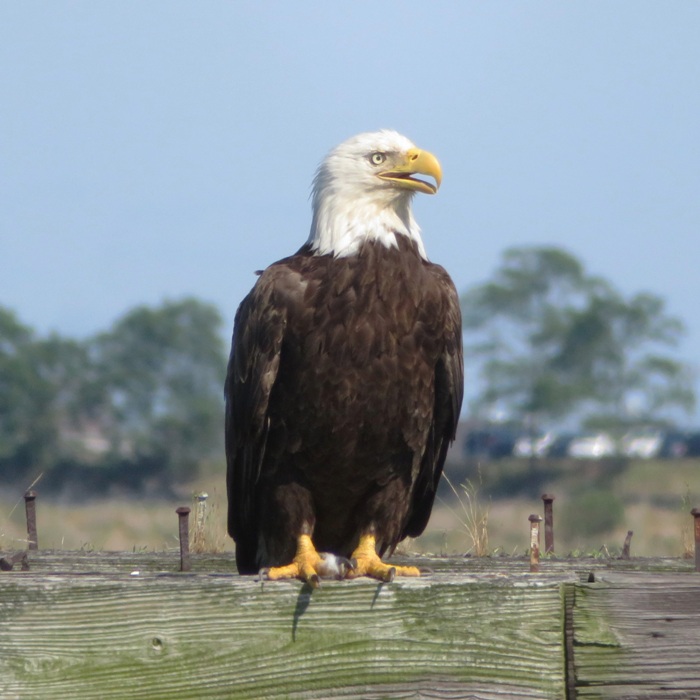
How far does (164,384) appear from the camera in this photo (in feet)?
152

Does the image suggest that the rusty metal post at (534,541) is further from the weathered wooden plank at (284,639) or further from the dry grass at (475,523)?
the dry grass at (475,523)

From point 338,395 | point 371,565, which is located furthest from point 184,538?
point 338,395

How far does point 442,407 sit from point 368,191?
0.77 meters

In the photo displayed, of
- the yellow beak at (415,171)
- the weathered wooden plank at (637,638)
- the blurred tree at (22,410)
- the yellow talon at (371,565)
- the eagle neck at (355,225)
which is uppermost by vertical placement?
the blurred tree at (22,410)

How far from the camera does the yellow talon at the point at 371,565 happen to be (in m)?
3.58

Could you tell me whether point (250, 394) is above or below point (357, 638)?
above

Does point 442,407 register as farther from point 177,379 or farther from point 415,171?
point 177,379

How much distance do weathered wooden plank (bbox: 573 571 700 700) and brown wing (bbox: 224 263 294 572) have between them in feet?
6.45

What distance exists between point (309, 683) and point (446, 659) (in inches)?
10.2

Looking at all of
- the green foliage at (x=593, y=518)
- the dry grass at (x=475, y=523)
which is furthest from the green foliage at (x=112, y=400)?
the dry grass at (x=475, y=523)

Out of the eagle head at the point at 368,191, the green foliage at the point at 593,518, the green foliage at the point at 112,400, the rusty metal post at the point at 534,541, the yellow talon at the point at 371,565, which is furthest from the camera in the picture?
the green foliage at the point at 112,400

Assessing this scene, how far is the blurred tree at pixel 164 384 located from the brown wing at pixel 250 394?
93.2 ft

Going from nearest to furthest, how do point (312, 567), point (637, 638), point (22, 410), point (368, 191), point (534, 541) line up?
point (637, 638) → point (534, 541) → point (312, 567) → point (368, 191) → point (22, 410)

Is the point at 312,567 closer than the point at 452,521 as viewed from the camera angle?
Yes
